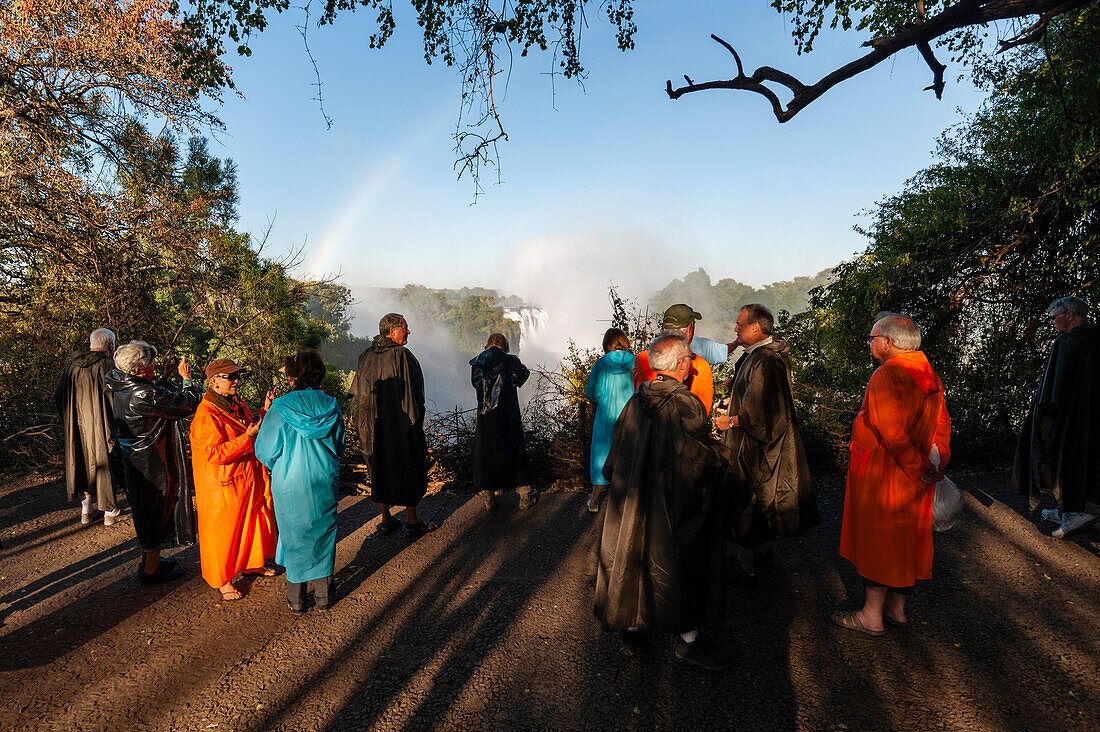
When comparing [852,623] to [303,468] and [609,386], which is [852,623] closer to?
[609,386]

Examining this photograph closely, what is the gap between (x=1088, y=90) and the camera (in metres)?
6.25

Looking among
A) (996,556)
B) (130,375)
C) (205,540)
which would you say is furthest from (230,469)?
(996,556)

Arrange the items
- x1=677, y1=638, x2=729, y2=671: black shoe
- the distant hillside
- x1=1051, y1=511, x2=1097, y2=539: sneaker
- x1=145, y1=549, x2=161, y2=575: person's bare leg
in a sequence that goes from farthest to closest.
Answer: the distant hillside → x1=1051, y1=511, x2=1097, y2=539: sneaker → x1=145, y1=549, x2=161, y2=575: person's bare leg → x1=677, y1=638, x2=729, y2=671: black shoe

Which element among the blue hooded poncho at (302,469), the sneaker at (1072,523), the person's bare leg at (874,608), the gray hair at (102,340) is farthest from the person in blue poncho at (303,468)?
the sneaker at (1072,523)

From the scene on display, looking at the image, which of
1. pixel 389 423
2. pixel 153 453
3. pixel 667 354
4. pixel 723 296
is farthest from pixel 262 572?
pixel 723 296

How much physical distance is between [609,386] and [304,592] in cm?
305

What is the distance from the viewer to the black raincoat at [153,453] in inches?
154

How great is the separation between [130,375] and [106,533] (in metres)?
2.67

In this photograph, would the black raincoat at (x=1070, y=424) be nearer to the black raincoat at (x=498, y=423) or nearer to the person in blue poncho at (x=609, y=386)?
the person in blue poncho at (x=609, y=386)

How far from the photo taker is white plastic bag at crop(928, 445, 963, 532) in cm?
305

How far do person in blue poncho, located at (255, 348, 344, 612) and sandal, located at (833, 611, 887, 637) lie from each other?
11.3 feet

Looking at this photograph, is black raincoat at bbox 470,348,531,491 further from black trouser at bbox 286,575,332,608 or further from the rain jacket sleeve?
the rain jacket sleeve

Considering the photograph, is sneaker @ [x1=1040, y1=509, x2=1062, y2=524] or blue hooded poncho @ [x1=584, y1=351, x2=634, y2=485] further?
blue hooded poncho @ [x1=584, y1=351, x2=634, y2=485]

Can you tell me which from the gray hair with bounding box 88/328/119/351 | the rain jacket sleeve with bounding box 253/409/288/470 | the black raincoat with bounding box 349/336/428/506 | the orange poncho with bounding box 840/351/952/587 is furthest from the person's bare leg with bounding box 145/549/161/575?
the orange poncho with bounding box 840/351/952/587
